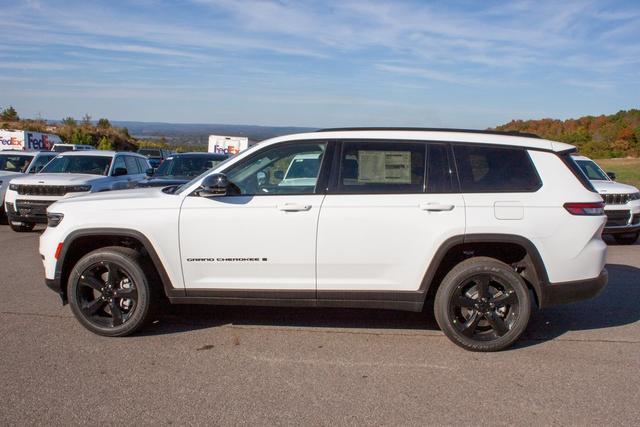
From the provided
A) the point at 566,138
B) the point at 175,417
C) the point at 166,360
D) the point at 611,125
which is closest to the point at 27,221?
the point at 166,360

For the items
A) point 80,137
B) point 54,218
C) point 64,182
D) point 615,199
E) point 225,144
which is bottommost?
point 615,199

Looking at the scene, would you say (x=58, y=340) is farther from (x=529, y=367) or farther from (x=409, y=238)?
(x=529, y=367)

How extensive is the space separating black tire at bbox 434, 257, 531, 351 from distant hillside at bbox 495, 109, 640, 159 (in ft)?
172

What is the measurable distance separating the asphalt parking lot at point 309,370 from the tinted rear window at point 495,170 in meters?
1.40

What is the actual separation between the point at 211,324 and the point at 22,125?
49.8 m

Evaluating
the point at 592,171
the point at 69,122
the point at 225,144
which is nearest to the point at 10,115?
the point at 69,122

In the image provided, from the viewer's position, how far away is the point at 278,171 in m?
5.43

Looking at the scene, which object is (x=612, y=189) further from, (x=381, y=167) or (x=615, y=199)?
(x=381, y=167)

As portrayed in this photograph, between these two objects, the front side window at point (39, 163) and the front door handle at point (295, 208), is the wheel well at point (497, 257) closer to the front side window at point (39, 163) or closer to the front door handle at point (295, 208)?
the front door handle at point (295, 208)

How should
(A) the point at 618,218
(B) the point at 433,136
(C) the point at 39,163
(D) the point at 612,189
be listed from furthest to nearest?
(C) the point at 39,163, (D) the point at 612,189, (A) the point at 618,218, (B) the point at 433,136

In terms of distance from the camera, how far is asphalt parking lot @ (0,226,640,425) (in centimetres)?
391

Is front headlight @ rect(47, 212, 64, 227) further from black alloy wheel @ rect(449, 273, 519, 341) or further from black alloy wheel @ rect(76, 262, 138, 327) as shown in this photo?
black alloy wheel @ rect(449, 273, 519, 341)

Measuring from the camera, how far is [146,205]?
5.25m

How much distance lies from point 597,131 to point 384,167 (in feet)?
262
